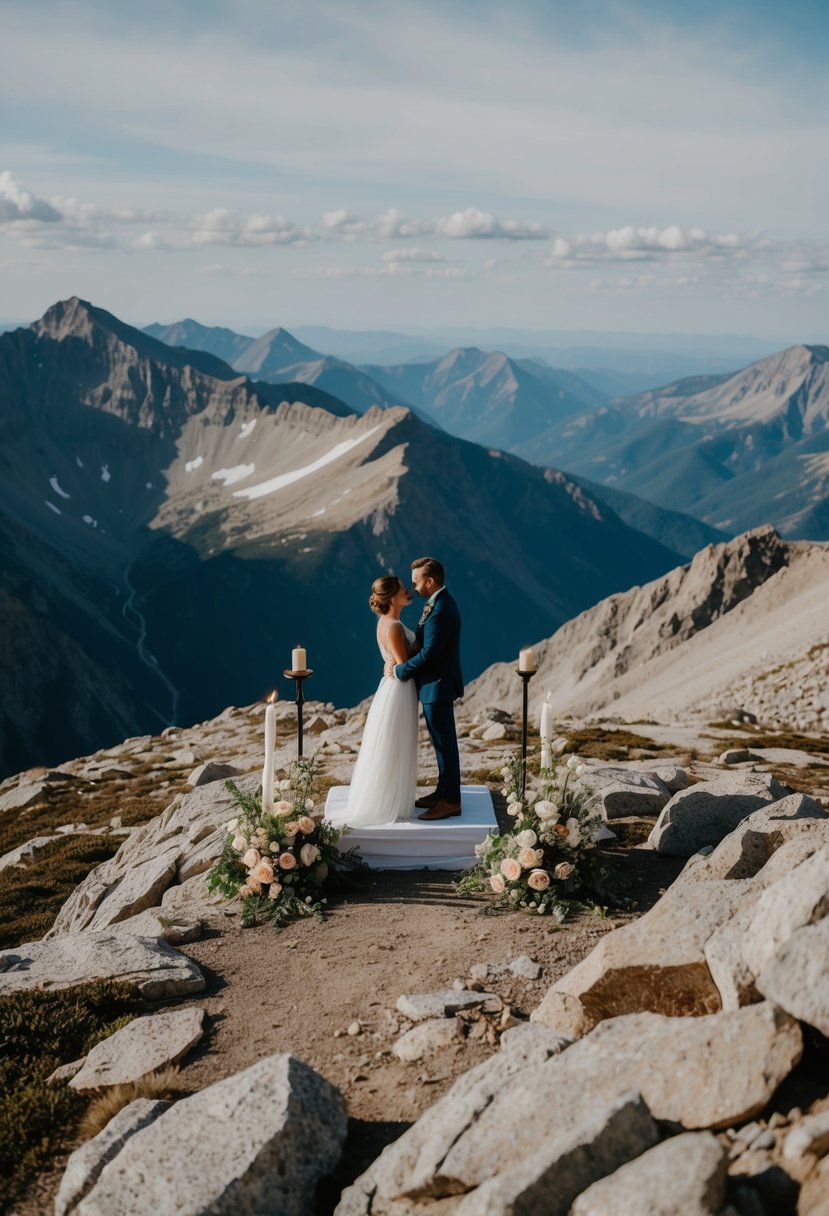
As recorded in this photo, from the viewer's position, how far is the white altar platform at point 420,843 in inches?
661

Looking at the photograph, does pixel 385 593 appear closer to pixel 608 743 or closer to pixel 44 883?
pixel 44 883

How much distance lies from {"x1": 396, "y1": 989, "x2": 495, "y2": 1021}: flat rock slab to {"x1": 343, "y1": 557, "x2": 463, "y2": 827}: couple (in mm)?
5722

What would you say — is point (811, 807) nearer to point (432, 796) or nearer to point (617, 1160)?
point (432, 796)

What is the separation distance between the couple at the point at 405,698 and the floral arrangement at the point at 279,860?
4.35 ft

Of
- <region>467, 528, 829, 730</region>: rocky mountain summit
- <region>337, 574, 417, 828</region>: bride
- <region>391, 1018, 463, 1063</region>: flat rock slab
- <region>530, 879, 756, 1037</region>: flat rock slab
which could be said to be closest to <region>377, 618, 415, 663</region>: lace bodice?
<region>337, 574, 417, 828</region>: bride

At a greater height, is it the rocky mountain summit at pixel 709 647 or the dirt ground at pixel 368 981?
the dirt ground at pixel 368 981

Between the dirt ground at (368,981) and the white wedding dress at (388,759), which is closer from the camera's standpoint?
the dirt ground at (368,981)

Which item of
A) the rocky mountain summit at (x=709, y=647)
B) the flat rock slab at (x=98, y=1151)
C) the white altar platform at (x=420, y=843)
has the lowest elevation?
the rocky mountain summit at (x=709, y=647)

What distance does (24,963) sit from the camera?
13.2 metres

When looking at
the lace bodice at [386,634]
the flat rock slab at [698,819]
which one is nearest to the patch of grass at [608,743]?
the flat rock slab at [698,819]

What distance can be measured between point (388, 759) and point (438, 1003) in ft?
20.2

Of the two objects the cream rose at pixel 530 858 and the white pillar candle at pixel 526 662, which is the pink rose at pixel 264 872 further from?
the white pillar candle at pixel 526 662

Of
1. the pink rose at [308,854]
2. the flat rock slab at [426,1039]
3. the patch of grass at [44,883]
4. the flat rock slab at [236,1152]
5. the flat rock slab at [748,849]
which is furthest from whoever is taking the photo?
the patch of grass at [44,883]

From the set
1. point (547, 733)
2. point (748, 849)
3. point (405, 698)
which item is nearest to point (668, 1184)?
point (748, 849)
